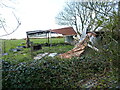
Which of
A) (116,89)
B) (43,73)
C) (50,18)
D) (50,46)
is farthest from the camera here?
(50,46)

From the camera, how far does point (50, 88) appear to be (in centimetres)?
160

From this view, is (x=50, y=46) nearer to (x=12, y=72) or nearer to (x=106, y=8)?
(x=12, y=72)

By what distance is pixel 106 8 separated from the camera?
1277 mm

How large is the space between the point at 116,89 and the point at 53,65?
94 centimetres

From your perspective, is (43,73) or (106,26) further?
(43,73)

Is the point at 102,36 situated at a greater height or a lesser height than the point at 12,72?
greater

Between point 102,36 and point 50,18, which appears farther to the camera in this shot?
point 50,18

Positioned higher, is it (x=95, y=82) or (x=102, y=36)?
(x=102, y=36)

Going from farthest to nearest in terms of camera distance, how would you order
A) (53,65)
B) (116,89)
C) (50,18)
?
1. (50,18)
2. (53,65)
3. (116,89)

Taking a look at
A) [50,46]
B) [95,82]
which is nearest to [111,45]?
[95,82]

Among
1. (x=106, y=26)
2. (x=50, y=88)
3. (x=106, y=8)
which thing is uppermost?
(x=106, y=8)

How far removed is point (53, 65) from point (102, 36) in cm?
95

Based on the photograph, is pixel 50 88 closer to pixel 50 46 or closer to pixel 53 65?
pixel 53 65

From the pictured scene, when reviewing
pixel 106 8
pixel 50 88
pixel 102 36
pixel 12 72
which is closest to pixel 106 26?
pixel 102 36
